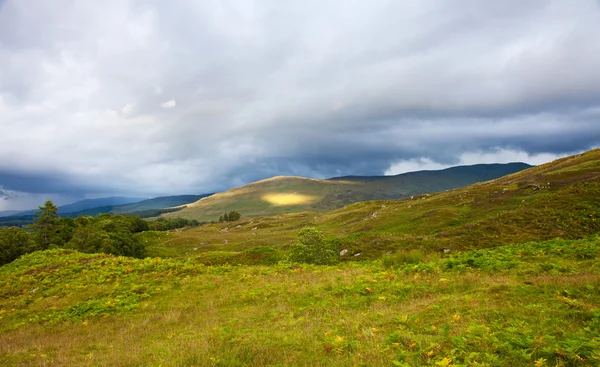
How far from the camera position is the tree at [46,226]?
206 feet

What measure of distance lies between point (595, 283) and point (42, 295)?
1267 inches

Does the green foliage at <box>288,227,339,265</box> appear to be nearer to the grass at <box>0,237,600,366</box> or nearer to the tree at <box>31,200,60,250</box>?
the grass at <box>0,237,600,366</box>

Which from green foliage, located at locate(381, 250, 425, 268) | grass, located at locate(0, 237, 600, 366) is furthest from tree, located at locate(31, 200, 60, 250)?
green foliage, located at locate(381, 250, 425, 268)

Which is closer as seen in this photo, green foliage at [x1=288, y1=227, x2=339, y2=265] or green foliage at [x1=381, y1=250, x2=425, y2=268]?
green foliage at [x1=381, y1=250, x2=425, y2=268]

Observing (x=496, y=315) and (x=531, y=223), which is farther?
(x=531, y=223)

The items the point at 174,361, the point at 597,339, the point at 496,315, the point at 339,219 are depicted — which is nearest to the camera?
the point at 597,339

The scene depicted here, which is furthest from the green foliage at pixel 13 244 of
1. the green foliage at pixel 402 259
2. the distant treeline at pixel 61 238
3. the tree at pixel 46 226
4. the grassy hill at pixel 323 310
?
the green foliage at pixel 402 259

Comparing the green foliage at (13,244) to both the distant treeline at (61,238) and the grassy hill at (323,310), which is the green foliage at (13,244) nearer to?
the distant treeline at (61,238)

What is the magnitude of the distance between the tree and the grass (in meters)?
50.5

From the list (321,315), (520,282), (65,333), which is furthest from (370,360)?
(65,333)

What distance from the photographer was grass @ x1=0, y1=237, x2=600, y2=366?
8.18 meters

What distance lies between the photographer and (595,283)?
1084 cm

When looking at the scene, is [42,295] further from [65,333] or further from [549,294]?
[549,294]

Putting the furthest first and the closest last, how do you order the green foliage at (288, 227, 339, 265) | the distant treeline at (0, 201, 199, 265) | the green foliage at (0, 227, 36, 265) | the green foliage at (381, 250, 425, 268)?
1. the green foliage at (0, 227, 36, 265)
2. the distant treeline at (0, 201, 199, 265)
3. the green foliage at (288, 227, 339, 265)
4. the green foliage at (381, 250, 425, 268)
